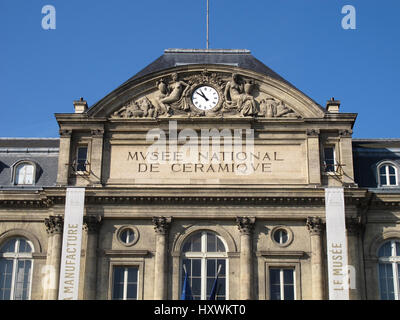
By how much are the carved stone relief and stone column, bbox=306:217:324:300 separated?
5.78 metres

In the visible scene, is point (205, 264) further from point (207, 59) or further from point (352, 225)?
point (207, 59)

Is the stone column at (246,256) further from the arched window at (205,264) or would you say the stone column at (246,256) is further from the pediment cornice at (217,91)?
the pediment cornice at (217,91)

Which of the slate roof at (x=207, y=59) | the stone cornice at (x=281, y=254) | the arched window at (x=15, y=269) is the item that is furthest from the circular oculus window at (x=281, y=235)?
the arched window at (x=15, y=269)

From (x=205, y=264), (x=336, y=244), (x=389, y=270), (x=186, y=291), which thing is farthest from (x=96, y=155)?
(x=389, y=270)

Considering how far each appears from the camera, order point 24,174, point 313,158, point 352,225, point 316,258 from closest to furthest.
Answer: point 316,258 < point 352,225 < point 313,158 < point 24,174

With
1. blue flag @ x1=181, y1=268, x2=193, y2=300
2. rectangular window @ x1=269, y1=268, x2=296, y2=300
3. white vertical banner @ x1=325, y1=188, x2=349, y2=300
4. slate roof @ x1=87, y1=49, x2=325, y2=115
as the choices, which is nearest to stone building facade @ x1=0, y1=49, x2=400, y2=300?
rectangular window @ x1=269, y1=268, x2=296, y2=300

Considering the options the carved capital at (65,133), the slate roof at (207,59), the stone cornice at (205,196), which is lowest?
the stone cornice at (205,196)

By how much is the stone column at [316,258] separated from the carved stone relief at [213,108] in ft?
19.0

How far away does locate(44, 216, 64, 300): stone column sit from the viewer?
34750 millimetres

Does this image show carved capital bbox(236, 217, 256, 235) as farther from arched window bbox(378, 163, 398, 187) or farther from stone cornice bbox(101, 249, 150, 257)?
arched window bbox(378, 163, 398, 187)

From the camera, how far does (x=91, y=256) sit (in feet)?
116

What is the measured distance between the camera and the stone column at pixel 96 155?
1448 inches

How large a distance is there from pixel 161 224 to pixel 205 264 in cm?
286
